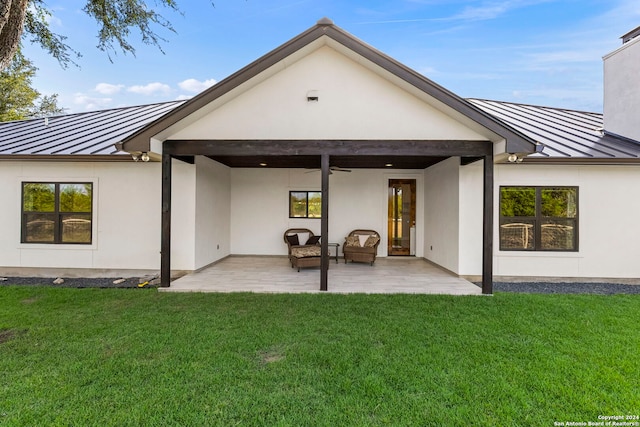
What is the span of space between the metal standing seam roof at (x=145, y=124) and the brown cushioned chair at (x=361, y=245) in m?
4.40

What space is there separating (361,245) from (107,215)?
6.97m

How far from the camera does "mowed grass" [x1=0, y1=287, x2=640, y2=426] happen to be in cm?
275

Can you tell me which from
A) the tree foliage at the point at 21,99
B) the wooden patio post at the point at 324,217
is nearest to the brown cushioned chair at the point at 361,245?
the wooden patio post at the point at 324,217

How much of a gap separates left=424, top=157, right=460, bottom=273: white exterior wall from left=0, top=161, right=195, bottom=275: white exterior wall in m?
6.46

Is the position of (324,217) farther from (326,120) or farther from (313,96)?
(313,96)

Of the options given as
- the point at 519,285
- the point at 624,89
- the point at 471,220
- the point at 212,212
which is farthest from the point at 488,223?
the point at 212,212

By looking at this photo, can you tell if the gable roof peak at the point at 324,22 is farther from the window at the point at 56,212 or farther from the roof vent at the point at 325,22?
the window at the point at 56,212

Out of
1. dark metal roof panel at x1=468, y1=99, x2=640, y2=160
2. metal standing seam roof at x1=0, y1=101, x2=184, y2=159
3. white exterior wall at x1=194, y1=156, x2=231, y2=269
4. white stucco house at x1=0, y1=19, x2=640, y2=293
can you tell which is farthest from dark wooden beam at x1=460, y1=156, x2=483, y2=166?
metal standing seam roof at x1=0, y1=101, x2=184, y2=159

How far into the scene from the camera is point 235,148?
20.9 ft

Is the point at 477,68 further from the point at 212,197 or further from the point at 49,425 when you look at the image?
the point at 49,425

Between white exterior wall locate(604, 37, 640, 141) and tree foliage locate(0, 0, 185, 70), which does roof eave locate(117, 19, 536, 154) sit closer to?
tree foliage locate(0, 0, 185, 70)

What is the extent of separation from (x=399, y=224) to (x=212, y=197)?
238 inches

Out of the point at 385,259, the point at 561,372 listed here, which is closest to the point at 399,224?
the point at 385,259

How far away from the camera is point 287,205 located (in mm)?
10875
